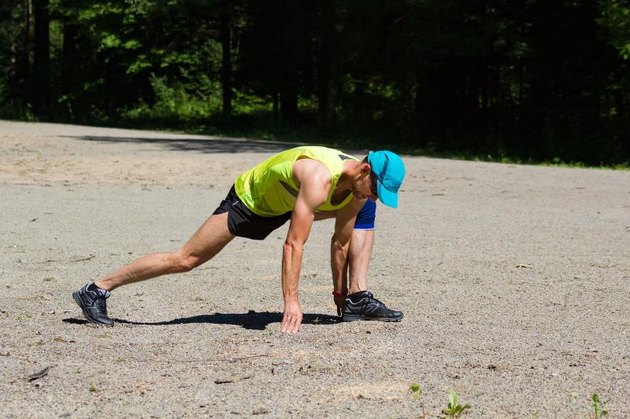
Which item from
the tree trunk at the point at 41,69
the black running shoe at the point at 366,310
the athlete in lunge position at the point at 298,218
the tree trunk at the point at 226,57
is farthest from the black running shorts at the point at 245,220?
the tree trunk at the point at 41,69

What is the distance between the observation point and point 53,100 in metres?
46.2

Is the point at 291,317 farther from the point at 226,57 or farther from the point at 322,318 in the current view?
the point at 226,57

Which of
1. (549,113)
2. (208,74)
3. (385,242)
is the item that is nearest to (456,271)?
(385,242)

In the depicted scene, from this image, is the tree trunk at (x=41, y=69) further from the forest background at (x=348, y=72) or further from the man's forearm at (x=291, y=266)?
the man's forearm at (x=291, y=266)

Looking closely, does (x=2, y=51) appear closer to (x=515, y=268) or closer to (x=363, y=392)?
(x=515, y=268)

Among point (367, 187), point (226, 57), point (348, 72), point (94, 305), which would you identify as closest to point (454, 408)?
point (367, 187)

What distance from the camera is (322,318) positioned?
22.5 feet

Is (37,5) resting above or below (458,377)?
above

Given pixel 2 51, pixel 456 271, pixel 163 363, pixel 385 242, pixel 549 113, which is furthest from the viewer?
pixel 2 51

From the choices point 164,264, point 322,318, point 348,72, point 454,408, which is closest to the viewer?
point 454,408

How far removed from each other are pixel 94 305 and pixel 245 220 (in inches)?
42.7

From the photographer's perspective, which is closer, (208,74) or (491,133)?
(491,133)

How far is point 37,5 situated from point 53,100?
167 inches

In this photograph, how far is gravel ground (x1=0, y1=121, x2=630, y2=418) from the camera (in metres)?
4.77
